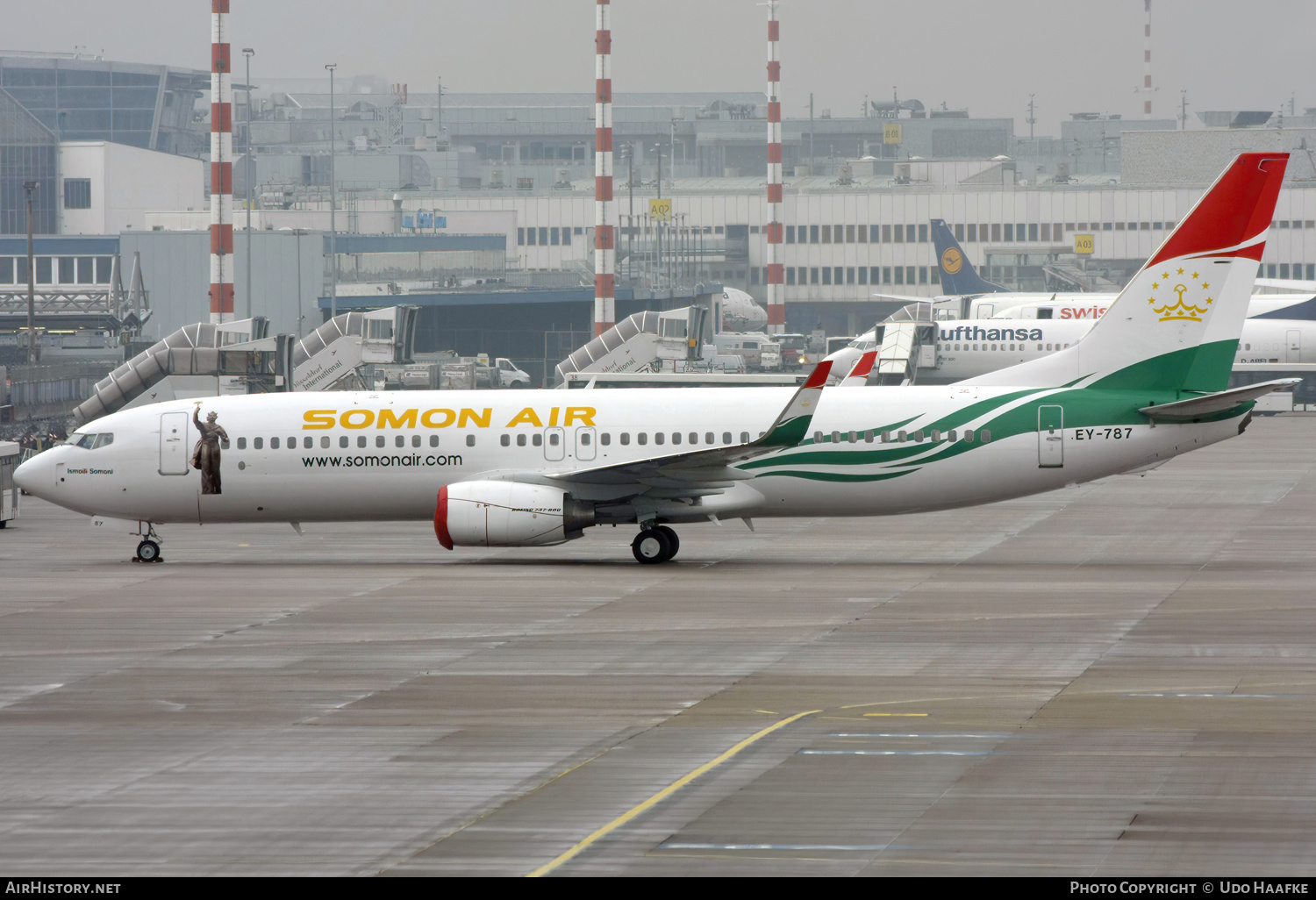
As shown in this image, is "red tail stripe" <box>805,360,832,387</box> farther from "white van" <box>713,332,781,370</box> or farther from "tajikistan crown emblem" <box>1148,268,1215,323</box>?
"white van" <box>713,332,781,370</box>

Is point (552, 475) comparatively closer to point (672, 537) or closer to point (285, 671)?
point (672, 537)

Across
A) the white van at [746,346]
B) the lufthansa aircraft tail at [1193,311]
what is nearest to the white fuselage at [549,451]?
the lufthansa aircraft tail at [1193,311]

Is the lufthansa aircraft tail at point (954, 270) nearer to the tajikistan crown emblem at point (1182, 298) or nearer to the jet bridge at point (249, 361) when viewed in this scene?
the jet bridge at point (249, 361)

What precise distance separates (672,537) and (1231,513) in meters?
17.5

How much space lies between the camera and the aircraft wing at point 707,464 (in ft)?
108

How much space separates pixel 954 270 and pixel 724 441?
9550cm

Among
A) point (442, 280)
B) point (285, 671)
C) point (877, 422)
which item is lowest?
point (285, 671)

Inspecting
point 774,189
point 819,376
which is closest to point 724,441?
point 819,376

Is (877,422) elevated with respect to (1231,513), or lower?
elevated

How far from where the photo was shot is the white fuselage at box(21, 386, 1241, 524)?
112 ft

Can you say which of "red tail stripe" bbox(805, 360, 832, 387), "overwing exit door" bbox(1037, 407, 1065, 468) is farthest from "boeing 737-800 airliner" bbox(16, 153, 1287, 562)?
"red tail stripe" bbox(805, 360, 832, 387)

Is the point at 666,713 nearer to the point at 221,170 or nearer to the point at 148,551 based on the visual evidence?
the point at 148,551

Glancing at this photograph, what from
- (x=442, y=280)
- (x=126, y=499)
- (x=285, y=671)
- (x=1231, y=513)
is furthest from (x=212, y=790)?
(x=442, y=280)

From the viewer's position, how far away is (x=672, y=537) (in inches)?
1382
